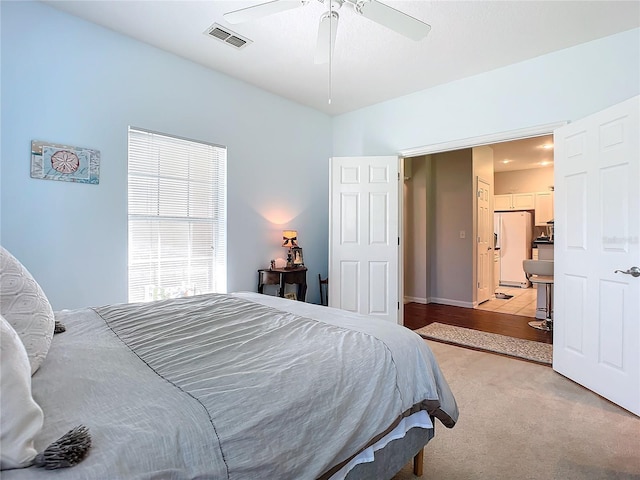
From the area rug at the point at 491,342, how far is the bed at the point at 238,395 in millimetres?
2185

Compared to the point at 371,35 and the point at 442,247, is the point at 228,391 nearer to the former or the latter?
the point at 371,35

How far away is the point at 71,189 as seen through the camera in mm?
2695

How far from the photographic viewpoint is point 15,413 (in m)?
0.67

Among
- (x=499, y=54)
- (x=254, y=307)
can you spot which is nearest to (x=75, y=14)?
(x=254, y=307)

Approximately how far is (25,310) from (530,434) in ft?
8.34

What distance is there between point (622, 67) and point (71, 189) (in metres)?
4.51

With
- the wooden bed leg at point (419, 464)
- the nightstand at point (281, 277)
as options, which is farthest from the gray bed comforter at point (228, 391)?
the nightstand at point (281, 277)

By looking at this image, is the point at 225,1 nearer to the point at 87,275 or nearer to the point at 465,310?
the point at 87,275

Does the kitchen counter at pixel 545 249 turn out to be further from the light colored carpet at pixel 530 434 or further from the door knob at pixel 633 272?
the door knob at pixel 633 272

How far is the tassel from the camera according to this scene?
2.11 ft

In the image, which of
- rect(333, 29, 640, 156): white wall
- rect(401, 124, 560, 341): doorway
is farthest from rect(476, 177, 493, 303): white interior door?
rect(333, 29, 640, 156): white wall

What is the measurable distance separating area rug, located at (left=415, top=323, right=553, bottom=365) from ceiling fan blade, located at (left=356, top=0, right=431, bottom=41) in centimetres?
295

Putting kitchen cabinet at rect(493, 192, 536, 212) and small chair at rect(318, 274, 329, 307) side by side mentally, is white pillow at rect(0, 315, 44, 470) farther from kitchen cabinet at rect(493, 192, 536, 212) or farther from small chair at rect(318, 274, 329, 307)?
kitchen cabinet at rect(493, 192, 536, 212)

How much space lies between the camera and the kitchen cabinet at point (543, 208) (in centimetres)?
764
